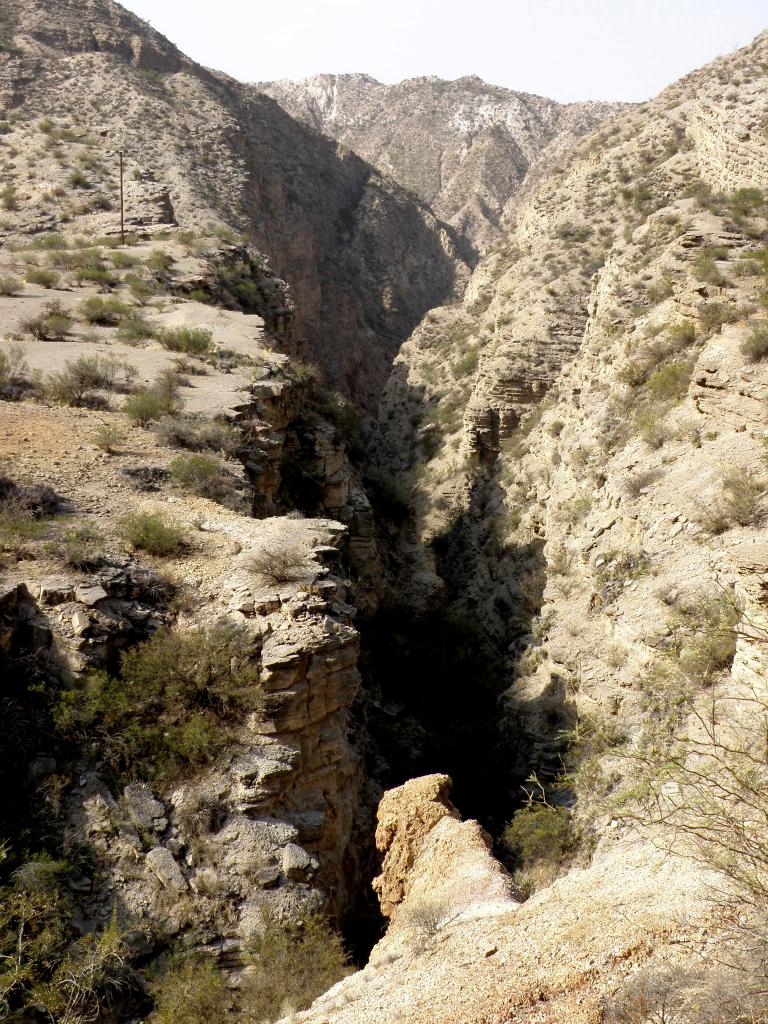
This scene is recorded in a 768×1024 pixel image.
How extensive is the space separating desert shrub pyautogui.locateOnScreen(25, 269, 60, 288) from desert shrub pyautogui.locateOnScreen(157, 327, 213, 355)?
17.5ft

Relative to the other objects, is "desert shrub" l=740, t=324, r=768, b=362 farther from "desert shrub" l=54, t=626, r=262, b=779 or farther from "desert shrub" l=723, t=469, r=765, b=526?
"desert shrub" l=54, t=626, r=262, b=779

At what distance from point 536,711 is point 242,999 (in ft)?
25.0

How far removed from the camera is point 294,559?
9.02 metres

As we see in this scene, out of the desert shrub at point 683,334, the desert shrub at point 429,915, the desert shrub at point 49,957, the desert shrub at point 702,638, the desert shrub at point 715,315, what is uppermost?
the desert shrub at point 715,315

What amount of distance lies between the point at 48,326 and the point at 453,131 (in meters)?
68.6

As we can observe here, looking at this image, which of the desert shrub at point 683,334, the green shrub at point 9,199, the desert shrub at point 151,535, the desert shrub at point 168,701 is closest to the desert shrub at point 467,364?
the desert shrub at point 683,334

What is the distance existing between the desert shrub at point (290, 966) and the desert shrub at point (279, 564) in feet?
11.9

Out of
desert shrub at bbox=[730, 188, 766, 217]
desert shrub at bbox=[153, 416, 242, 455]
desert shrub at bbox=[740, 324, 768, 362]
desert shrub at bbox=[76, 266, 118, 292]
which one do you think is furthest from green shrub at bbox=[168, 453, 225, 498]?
desert shrub at bbox=[730, 188, 766, 217]

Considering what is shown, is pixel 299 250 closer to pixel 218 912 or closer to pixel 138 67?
pixel 138 67

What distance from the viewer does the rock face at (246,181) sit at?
32.8 meters

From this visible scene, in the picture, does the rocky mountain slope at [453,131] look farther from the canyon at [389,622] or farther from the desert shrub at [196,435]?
the desert shrub at [196,435]

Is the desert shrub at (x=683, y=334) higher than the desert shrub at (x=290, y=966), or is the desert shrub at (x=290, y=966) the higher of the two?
the desert shrub at (x=683, y=334)

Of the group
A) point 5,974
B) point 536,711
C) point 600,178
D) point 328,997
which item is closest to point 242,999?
point 328,997

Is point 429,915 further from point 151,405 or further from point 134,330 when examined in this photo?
point 134,330
